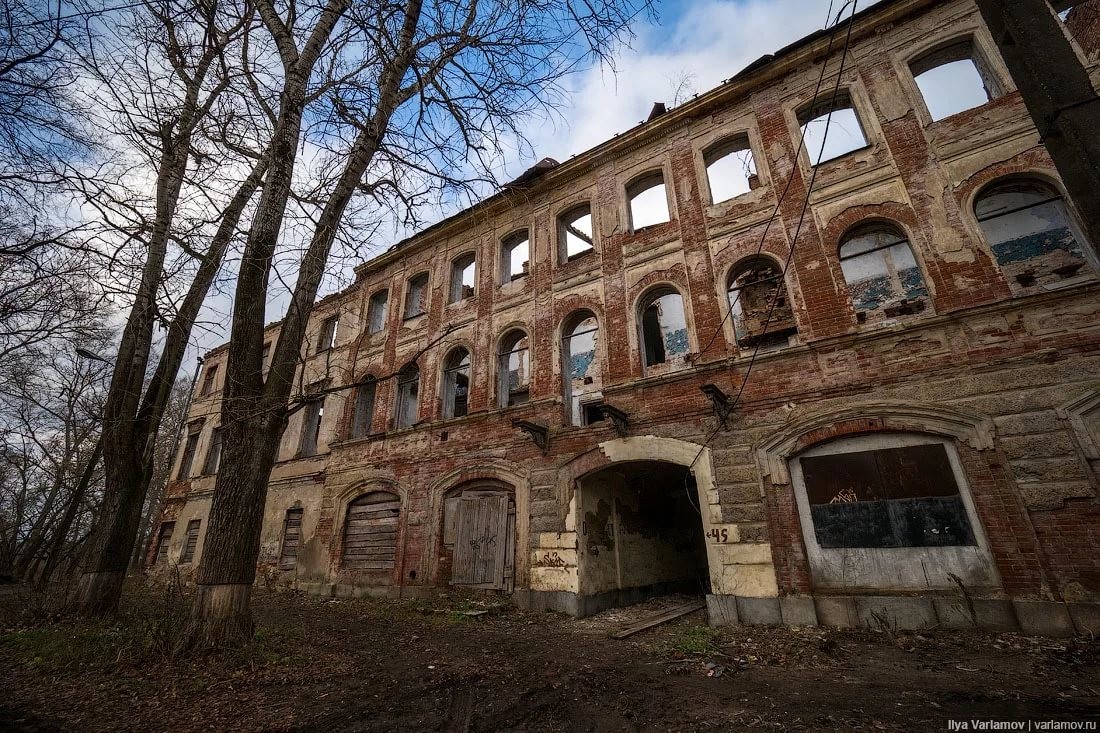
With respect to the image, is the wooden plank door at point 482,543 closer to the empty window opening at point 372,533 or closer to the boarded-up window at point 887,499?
the empty window opening at point 372,533

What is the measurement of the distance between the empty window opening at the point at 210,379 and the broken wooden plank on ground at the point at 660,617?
764 inches

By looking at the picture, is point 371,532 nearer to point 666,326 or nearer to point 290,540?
point 290,540

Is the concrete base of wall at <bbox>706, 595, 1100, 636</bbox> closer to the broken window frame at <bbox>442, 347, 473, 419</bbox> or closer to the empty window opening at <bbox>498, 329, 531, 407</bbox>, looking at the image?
the empty window opening at <bbox>498, 329, 531, 407</bbox>

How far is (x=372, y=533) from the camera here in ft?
36.4

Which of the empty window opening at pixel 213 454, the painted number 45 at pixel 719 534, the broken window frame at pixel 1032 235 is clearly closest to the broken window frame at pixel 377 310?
the empty window opening at pixel 213 454

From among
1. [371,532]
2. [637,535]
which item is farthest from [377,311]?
[637,535]

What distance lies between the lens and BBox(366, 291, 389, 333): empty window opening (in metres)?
14.4

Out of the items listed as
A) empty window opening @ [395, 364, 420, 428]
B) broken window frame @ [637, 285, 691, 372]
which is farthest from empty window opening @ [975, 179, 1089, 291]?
empty window opening @ [395, 364, 420, 428]

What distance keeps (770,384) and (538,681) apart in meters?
5.59

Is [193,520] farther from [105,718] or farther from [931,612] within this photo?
[931,612]

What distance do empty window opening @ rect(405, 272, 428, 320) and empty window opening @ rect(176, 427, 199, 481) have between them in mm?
10745

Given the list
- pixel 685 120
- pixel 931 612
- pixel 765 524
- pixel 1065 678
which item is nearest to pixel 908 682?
pixel 1065 678

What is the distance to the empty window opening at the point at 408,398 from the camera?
12.3 metres

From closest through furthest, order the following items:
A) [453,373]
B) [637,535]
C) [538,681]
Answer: [538,681]
[637,535]
[453,373]
